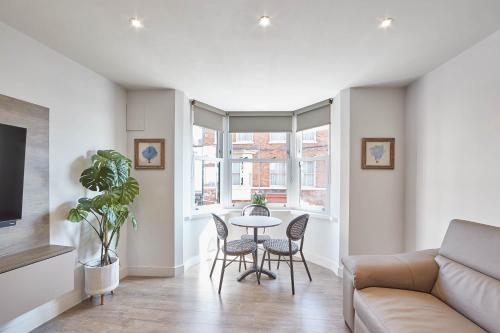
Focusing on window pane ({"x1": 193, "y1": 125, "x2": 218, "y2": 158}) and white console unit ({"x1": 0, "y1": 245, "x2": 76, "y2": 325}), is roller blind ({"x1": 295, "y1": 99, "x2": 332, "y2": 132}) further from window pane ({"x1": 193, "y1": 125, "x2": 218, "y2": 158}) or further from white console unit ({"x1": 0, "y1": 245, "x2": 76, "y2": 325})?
white console unit ({"x1": 0, "y1": 245, "x2": 76, "y2": 325})

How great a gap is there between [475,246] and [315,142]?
2.45 meters

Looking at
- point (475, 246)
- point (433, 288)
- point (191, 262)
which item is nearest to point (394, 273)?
point (433, 288)

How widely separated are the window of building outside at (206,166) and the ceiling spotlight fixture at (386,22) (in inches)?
107

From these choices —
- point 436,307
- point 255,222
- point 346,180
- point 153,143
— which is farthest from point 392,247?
point 153,143

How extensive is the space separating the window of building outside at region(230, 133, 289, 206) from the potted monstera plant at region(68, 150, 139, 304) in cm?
192

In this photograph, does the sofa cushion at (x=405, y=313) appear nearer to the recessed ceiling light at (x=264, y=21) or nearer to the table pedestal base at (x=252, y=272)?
the table pedestal base at (x=252, y=272)

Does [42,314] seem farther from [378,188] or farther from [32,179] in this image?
[378,188]

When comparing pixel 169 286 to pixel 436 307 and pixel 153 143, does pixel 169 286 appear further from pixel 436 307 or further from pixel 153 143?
pixel 436 307

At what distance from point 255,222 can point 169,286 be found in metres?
1.28

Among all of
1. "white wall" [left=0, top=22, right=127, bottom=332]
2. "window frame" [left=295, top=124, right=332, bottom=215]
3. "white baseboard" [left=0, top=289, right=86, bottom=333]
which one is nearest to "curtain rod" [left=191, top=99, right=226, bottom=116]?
"white wall" [left=0, top=22, right=127, bottom=332]

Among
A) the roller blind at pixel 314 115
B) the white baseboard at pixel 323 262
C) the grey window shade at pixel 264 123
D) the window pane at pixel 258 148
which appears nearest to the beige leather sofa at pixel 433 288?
the white baseboard at pixel 323 262

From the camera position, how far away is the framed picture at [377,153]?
118 inches

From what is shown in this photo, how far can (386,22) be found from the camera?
69.1 inches

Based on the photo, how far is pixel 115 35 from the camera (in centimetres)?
195
